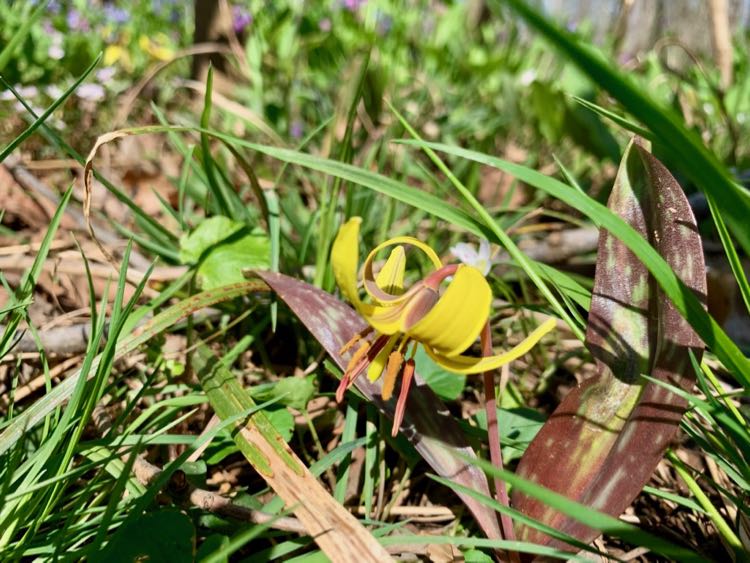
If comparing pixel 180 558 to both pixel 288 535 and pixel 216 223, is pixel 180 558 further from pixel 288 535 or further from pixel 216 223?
pixel 216 223

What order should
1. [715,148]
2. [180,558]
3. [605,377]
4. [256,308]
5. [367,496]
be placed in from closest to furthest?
1. [180,558]
2. [605,377]
3. [367,496]
4. [256,308]
5. [715,148]

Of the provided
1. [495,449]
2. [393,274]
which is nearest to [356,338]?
[393,274]

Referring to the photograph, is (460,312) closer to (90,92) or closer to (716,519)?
(716,519)

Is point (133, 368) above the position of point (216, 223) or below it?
below

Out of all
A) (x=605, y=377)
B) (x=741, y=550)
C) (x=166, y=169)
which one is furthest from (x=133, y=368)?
(x=166, y=169)

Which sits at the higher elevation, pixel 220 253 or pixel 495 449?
pixel 495 449

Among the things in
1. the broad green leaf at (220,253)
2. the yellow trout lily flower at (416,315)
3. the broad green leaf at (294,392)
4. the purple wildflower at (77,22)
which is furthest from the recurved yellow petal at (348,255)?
Answer: the purple wildflower at (77,22)
